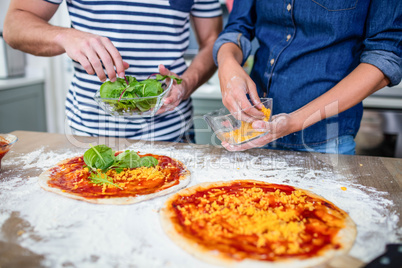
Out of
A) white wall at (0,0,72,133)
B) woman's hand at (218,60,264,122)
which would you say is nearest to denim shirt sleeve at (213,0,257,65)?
woman's hand at (218,60,264,122)

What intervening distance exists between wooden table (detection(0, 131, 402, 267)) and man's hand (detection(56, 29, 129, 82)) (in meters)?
0.37

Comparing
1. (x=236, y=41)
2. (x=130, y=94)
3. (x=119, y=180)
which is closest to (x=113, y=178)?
(x=119, y=180)

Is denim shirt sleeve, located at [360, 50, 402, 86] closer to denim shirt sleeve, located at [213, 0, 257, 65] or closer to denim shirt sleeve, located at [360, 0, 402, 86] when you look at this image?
denim shirt sleeve, located at [360, 0, 402, 86]

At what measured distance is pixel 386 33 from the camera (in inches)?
44.3

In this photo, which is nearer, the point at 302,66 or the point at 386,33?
the point at 386,33

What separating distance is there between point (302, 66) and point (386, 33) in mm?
292

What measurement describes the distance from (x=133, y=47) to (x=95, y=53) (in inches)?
13.0

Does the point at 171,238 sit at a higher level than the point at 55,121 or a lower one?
higher

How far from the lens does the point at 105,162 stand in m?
1.06

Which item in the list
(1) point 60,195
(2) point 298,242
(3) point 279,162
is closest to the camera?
(2) point 298,242

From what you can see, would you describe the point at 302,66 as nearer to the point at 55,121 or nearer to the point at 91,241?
the point at 91,241

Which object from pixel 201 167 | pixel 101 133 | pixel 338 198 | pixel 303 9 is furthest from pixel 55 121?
pixel 338 198

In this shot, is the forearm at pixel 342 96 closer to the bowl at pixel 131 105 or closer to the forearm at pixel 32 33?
the bowl at pixel 131 105

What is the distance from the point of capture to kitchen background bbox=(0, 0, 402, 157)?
87.2 inches
